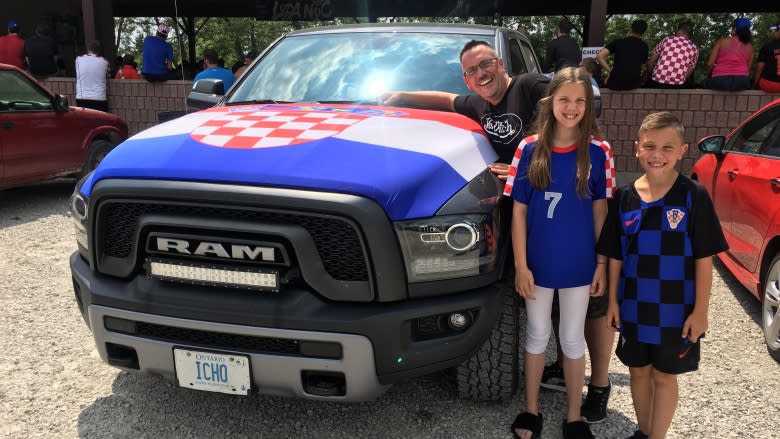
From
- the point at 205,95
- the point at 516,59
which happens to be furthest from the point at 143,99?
the point at 516,59

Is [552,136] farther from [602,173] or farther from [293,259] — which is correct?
[293,259]

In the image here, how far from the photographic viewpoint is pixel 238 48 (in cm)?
3244

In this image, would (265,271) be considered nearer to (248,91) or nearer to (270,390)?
(270,390)

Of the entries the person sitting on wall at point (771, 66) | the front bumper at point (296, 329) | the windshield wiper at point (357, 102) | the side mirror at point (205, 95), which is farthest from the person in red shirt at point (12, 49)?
the person sitting on wall at point (771, 66)

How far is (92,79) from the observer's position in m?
9.84

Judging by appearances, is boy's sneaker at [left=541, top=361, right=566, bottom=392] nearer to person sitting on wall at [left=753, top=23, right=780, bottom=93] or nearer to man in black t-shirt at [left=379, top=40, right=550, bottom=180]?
man in black t-shirt at [left=379, top=40, right=550, bottom=180]

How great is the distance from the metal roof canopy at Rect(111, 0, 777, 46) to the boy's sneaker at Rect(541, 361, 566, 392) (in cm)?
1272

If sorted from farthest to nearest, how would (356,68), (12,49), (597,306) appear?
(12,49)
(356,68)
(597,306)

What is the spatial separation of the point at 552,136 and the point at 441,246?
0.66 metres

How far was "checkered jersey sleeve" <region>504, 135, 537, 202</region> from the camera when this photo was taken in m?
2.43

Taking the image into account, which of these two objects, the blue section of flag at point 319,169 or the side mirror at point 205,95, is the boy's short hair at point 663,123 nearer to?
the blue section of flag at point 319,169

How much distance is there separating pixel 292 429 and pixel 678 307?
65.5 inches

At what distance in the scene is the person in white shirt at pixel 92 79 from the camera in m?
9.75

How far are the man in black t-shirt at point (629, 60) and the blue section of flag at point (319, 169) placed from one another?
6801 mm
